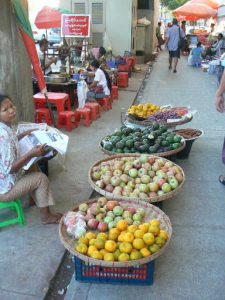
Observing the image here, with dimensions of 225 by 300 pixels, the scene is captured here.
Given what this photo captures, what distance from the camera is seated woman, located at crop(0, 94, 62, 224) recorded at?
3.27 m

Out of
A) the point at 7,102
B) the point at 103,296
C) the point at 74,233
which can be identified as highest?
the point at 7,102

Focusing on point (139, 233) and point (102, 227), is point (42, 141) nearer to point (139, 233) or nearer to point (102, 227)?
point (102, 227)

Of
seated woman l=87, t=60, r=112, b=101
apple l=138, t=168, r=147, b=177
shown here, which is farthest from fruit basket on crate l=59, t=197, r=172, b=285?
seated woman l=87, t=60, r=112, b=101

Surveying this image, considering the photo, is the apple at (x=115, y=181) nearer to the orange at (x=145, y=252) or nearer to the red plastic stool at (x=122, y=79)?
the orange at (x=145, y=252)

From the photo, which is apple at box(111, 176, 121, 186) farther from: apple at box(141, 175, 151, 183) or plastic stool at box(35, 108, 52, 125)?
plastic stool at box(35, 108, 52, 125)

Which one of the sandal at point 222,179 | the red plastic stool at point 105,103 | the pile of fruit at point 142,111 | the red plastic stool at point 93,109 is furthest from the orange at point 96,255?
the red plastic stool at point 105,103

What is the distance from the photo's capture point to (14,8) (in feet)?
14.0

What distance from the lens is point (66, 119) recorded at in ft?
22.8

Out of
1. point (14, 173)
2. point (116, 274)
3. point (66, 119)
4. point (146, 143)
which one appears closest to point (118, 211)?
point (116, 274)

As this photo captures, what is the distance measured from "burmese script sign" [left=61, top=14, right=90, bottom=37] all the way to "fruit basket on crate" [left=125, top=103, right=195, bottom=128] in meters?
4.88

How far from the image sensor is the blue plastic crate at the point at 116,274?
109 inches

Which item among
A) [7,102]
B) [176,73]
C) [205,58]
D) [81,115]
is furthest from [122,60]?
[7,102]

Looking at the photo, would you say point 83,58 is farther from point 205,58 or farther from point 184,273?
point 184,273

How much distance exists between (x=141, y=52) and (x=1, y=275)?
1623cm
